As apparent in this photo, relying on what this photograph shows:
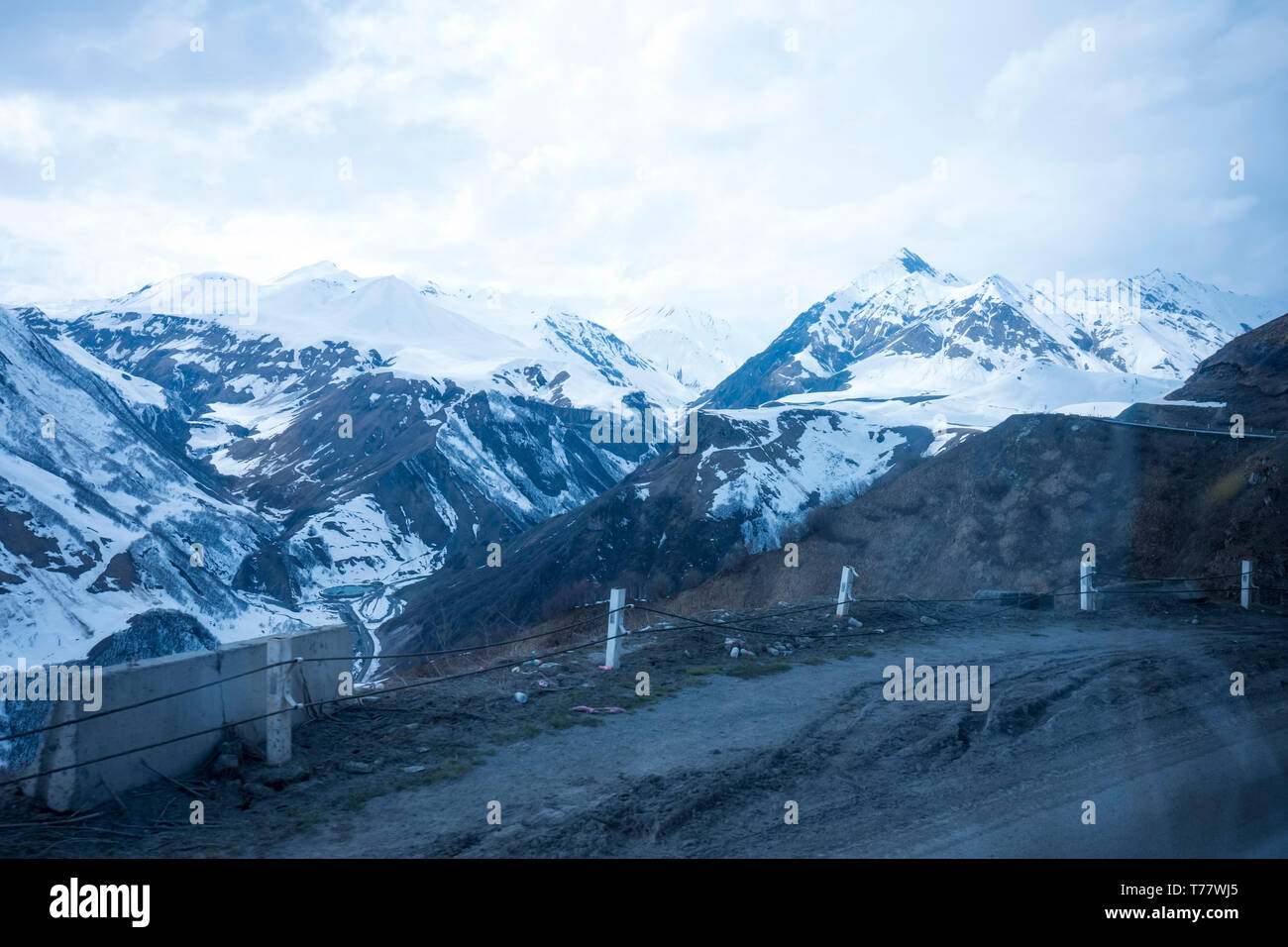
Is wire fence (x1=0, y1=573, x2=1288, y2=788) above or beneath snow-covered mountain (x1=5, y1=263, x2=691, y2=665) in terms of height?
beneath

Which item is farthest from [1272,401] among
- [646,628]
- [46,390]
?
[46,390]

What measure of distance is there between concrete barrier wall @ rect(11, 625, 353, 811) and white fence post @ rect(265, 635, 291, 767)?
0.50ft

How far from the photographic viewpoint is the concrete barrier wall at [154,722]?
6.39m

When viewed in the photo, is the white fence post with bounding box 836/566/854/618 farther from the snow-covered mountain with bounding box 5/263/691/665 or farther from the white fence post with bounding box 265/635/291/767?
the snow-covered mountain with bounding box 5/263/691/665

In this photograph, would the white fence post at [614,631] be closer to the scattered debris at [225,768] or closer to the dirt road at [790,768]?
the dirt road at [790,768]

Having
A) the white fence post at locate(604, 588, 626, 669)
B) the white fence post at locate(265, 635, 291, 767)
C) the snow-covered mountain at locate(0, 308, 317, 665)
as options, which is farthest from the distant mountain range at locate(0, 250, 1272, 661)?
the white fence post at locate(265, 635, 291, 767)

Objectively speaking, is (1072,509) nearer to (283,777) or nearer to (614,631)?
(614,631)

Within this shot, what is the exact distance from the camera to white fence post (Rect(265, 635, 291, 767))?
755cm

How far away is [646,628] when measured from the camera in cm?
1458

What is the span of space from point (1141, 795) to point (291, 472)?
540 feet

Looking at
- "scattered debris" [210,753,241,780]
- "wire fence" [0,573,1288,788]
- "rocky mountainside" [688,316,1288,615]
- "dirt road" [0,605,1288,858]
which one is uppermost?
"rocky mountainside" [688,316,1288,615]

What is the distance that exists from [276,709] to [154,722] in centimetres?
97

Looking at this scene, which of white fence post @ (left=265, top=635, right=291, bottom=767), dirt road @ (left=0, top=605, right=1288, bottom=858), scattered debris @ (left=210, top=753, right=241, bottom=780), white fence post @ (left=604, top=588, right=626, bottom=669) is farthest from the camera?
white fence post @ (left=604, top=588, right=626, bottom=669)

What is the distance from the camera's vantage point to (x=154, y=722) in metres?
6.98
